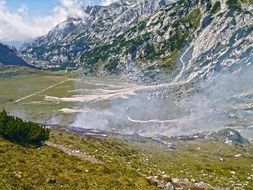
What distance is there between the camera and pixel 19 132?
54.3 metres

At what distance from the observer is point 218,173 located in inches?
2404

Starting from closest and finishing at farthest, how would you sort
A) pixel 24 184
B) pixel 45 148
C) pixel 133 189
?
pixel 24 184 → pixel 133 189 → pixel 45 148

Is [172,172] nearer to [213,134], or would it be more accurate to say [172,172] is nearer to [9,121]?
[9,121]

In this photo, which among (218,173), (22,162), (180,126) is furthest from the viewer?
(180,126)

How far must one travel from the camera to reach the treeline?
53688mm

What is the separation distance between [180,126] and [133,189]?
125991mm

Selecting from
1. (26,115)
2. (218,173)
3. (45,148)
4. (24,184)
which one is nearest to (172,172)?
(218,173)

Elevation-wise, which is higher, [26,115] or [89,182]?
[89,182]

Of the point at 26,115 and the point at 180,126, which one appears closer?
the point at 180,126

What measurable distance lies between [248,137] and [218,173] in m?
90.3

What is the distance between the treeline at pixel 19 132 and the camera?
53688mm

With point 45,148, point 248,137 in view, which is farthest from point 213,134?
point 45,148

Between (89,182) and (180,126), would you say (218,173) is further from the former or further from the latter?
(180,126)

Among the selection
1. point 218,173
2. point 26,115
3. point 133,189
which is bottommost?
point 26,115
